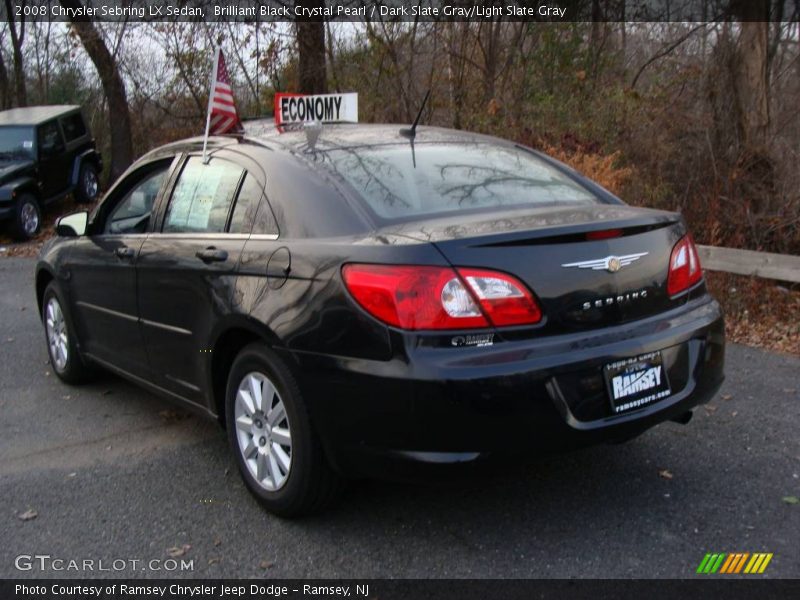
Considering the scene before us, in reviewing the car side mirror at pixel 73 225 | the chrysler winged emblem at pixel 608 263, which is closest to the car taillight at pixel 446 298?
the chrysler winged emblem at pixel 608 263

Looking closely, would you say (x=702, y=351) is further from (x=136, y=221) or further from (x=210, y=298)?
(x=136, y=221)

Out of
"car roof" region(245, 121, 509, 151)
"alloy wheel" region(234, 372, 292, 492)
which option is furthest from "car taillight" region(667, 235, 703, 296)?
"alloy wheel" region(234, 372, 292, 492)

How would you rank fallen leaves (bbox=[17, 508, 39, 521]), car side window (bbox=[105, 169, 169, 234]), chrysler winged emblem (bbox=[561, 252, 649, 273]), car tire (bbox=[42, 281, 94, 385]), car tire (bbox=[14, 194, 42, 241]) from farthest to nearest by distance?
car tire (bbox=[14, 194, 42, 241]), car tire (bbox=[42, 281, 94, 385]), car side window (bbox=[105, 169, 169, 234]), fallen leaves (bbox=[17, 508, 39, 521]), chrysler winged emblem (bbox=[561, 252, 649, 273])

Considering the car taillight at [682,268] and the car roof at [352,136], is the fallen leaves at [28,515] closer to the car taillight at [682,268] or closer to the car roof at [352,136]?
the car roof at [352,136]

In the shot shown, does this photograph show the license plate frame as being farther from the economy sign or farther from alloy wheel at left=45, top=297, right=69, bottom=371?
alloy wheel at left=45, top=297, right=69, bottom=371

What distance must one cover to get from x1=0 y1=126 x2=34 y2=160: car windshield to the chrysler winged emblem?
44.0ft

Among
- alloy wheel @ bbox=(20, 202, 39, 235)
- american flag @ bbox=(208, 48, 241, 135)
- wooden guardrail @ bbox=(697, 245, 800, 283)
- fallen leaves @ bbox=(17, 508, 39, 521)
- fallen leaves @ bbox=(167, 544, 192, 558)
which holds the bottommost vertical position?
fallen leaves @ bbox=(17, 508, 39, 521)

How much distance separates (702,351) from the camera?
3.49 meters

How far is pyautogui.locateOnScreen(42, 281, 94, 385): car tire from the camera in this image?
18.2 feet

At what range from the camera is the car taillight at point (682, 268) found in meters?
3.51

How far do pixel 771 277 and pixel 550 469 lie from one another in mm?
3777

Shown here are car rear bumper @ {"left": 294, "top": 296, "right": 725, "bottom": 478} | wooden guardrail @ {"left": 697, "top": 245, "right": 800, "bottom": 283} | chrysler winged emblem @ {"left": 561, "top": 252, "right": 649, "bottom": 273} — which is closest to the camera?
car rear bumper @ {"left": 294, "top": 296, "right": 725, "bottom": 478}

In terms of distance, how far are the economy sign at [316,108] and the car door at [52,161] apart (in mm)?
10919
